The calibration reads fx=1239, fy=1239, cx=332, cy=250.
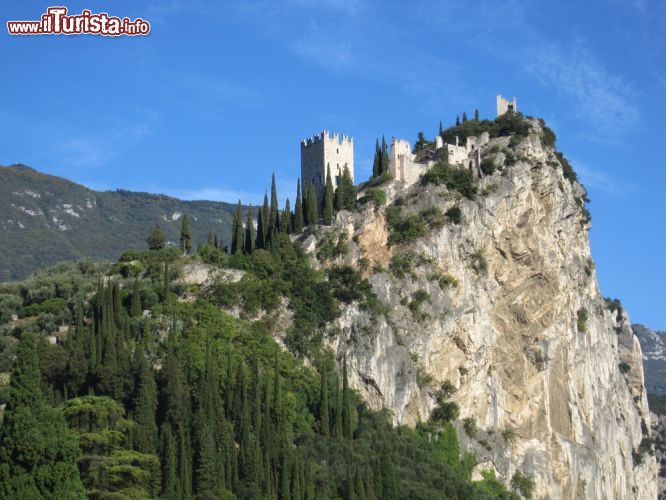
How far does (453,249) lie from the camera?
90312 mm

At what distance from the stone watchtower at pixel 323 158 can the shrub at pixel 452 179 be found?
752 cm

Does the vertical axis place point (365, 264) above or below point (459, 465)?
above

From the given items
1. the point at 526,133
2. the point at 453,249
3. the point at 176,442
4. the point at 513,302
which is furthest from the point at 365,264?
the point at 176,442

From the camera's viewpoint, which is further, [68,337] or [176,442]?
[68,337]

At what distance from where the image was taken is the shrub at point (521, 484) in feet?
290

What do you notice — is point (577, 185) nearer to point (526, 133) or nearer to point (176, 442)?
point (526, 133)

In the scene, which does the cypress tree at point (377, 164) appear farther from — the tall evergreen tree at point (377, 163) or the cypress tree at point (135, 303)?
the cypress tree at point (135, 303)

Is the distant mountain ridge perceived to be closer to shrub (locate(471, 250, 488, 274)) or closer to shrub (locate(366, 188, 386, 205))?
shrub (locate(366, 188, 386, 205))

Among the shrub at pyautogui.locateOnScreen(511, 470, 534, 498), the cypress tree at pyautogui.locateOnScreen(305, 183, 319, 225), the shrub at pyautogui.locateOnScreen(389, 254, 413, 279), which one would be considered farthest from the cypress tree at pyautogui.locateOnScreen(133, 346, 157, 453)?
the shrub at pyautogui.locateOnScreen(511, 470, 534, 498)

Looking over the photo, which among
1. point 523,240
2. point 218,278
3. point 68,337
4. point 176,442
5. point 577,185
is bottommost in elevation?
point 176,442

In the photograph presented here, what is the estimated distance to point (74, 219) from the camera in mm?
163375

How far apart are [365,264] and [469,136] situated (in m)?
19.4

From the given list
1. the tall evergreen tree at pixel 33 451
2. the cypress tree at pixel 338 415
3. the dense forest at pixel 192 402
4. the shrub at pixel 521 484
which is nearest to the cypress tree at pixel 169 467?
the dense forest at pixel 192 402

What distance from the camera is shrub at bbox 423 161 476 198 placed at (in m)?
92.2
